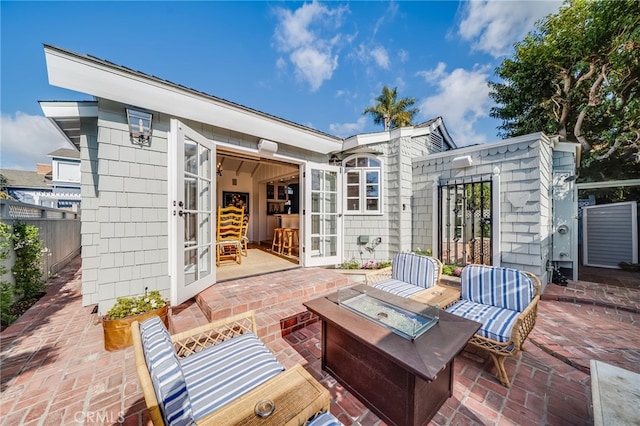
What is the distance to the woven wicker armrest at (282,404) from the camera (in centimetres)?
112

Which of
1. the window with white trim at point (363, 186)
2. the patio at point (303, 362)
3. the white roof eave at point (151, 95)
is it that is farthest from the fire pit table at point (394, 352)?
the window with white trim at point (363, 186)

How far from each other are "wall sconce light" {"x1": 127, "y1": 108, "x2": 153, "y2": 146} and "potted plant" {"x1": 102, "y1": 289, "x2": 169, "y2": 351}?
2.04 meters

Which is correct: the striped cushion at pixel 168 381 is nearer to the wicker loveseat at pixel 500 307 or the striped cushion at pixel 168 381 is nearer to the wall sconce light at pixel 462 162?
the wicker loveseat at pixel 500 307

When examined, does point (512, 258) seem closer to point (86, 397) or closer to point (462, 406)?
point (462, 406)

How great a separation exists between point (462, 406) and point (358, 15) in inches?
303

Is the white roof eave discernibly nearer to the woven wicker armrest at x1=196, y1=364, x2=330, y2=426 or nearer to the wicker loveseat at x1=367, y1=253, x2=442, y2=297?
the wicker loveseat at x1=367, y1=253, x2=442, y2=297

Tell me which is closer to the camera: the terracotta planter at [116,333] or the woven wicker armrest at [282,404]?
the woven wicker armrest at [282,404]

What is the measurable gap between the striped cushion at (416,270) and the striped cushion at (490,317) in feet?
1.77

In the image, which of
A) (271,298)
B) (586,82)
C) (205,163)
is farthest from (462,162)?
(586,82)

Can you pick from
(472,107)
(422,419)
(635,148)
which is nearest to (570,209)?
(635,148)

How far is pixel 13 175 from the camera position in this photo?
1755cm

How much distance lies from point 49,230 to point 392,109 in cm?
1760

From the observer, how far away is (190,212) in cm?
318

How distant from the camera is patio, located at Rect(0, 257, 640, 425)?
173 cm
